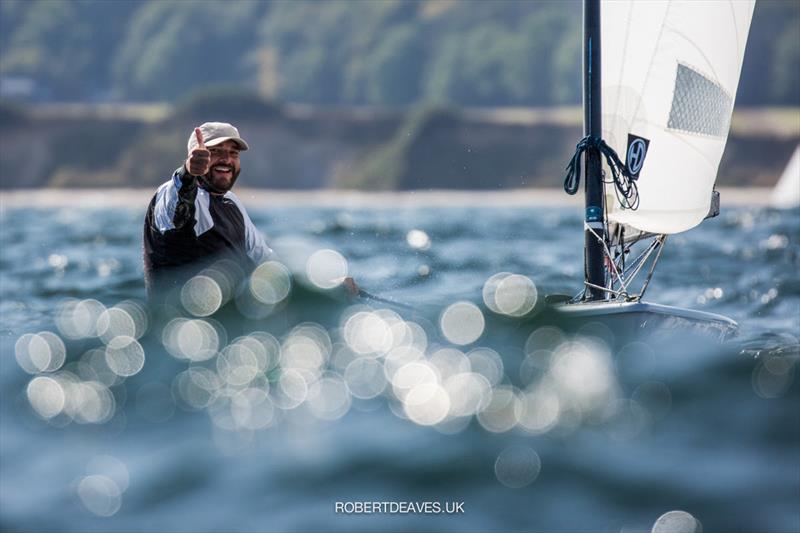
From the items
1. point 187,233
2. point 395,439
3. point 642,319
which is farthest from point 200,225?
point 642,319

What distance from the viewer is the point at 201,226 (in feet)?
26.0

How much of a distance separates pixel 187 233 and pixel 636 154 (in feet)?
14.5

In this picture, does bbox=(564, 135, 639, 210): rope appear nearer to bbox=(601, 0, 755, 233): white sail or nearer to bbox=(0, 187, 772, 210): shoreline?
bbox=(601, 0, 755, 233): white sail

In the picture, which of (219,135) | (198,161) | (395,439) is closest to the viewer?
(395,439)

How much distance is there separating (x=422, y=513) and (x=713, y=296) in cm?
1016

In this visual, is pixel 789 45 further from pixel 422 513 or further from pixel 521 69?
pixel 422 513

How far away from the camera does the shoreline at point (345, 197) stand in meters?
77.7

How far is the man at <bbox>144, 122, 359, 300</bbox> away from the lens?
7703 millimetres

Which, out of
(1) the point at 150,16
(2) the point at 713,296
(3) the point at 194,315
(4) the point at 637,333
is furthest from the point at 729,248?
(1) the point at 150,16

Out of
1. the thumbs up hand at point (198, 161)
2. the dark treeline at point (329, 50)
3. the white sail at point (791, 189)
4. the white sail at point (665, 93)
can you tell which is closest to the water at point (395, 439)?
the thumbs up hand at point (198, 161)

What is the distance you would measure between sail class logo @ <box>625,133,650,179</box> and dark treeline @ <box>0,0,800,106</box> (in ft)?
305

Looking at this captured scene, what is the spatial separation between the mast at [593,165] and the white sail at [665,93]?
7.1 inches

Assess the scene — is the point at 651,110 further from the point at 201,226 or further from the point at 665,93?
the point at 201,226

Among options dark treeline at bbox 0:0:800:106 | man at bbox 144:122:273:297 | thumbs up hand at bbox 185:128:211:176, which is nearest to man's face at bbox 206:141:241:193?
man at bbox 144:122:273:297
